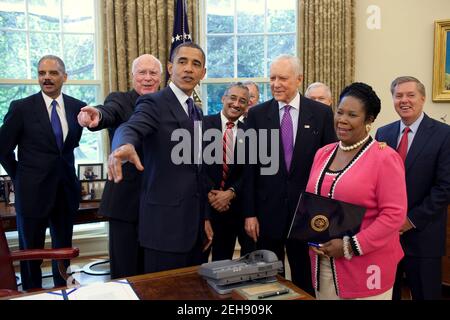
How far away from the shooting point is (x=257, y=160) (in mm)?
2537

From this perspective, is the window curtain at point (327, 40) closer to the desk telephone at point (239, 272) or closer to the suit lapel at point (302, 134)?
the suit lapel at point (302, 134)

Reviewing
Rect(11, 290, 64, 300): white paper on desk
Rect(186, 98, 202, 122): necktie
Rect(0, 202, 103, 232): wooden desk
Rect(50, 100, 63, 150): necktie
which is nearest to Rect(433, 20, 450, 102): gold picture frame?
Rect(186, 98, 202, 122): necktie

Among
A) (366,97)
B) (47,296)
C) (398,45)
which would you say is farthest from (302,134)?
(398,45)

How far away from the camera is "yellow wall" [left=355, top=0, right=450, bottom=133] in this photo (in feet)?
15.5

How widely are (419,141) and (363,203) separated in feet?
3.00

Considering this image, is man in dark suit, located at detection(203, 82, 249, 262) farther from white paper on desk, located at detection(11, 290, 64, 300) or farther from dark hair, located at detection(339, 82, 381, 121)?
white paper on desk, located at detection(11, 290, 64, 300)

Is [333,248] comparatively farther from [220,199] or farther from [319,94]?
[319,94]

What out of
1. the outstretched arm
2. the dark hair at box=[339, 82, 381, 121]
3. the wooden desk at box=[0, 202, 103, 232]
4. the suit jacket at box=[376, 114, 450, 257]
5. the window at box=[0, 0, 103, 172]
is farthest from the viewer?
the window at box=[0, 0, 103, 172]

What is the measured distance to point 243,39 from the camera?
5.01 meters

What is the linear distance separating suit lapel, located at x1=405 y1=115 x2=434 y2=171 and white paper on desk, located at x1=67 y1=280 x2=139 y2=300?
1.74m

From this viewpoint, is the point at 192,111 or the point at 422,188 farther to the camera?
the point at 422,188

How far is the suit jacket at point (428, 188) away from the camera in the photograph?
239 cm
